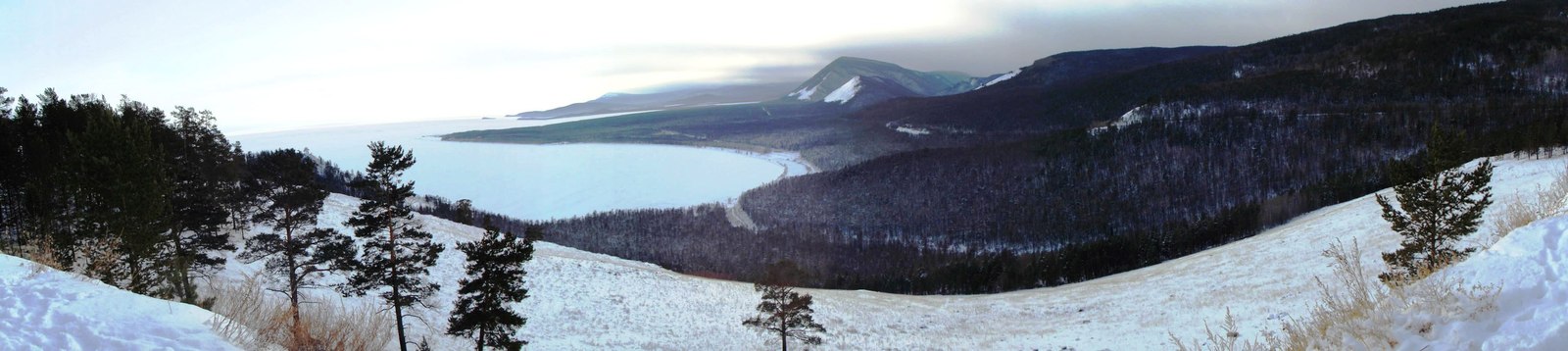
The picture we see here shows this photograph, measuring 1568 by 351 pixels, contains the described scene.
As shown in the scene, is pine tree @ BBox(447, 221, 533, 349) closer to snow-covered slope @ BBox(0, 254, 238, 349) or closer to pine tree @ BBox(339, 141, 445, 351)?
pine tree @ BBox(339, 141, 445, 351)

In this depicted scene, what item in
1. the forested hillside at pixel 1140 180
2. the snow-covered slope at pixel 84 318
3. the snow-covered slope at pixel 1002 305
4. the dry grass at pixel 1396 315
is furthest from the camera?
the forested hillside at pixel 1140 180

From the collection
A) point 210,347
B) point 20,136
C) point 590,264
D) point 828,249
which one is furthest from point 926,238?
point 210,347

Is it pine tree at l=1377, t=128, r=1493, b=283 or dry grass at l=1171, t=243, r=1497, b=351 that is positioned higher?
dry grass at l=1171, t=243, r=1497, b=351

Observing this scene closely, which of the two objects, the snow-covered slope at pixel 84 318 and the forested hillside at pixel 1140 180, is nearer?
the snow-covered slope at pixel 84 318

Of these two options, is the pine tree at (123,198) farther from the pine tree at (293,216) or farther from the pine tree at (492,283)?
the pine tree at (492,283)

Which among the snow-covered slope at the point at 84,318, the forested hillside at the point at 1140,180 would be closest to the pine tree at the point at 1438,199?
the snow-covered slope at the point at 84,318

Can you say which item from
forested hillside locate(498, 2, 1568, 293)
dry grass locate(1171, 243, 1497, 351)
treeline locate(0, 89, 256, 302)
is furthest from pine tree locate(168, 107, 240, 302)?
forested hillside locate(498, 2, 1568, 293)
